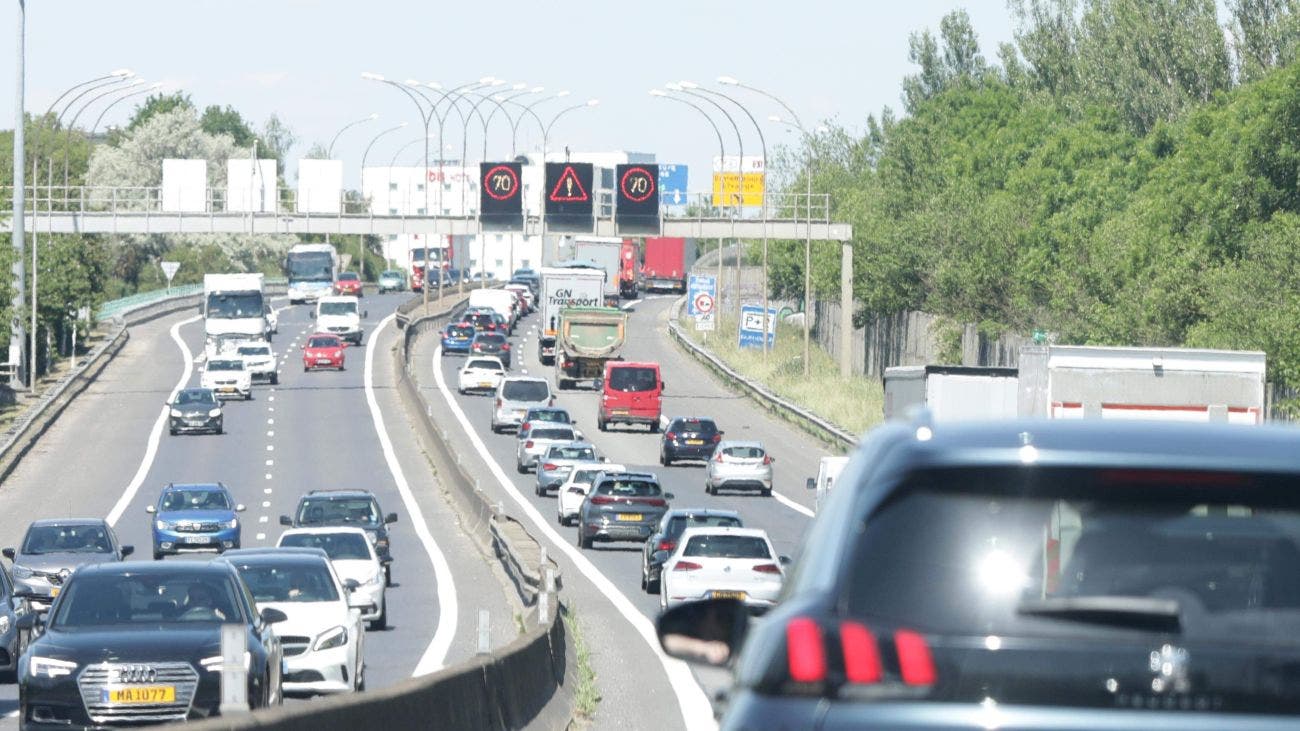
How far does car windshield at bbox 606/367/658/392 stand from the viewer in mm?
68438

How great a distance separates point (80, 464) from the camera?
194ft

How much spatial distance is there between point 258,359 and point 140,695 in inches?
2634

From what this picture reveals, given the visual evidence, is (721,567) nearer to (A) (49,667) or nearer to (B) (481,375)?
(A) (49,667)

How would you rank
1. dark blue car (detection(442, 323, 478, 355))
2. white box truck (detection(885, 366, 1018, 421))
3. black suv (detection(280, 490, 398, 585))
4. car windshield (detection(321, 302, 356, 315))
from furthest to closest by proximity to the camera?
car windshield (detection(321, 302, 356, 315)) < dark blue car (detection(442, 323, 478, 355)) < black suv (detection(280, 490, 398, 585)) < white box truck (detection(885, 366, 1018, 421))

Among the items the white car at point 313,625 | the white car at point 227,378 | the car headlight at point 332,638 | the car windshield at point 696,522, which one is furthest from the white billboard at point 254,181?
the car headlight at point 332,638

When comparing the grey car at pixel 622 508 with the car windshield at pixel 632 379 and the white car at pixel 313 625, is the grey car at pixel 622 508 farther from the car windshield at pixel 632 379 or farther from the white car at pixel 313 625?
the car windshield at pixel 632 379

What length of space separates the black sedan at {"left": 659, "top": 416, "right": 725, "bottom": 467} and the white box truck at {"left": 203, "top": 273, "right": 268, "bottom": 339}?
32322 mm

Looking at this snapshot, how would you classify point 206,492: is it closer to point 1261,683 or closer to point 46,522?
point 46,522

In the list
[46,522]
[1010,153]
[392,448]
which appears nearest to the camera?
[46,522]

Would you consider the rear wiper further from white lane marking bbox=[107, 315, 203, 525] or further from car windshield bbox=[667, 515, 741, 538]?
white lane marking bbox=[107, 315, 203, 525]

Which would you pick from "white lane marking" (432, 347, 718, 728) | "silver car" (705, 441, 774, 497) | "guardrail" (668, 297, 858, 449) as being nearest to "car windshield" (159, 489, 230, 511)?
"white lane marking" (432, 347, 718, 728)

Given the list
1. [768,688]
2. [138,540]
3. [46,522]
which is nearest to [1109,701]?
[768,688]

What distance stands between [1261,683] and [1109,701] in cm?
27

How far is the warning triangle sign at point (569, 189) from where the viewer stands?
79.6 metres
